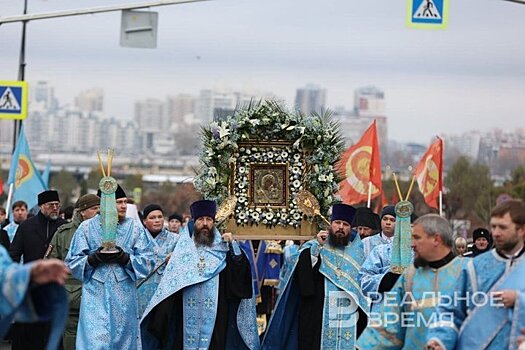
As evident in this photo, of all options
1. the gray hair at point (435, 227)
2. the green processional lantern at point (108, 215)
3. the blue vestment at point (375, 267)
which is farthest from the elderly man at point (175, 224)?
the gray hair at point (435, 227)

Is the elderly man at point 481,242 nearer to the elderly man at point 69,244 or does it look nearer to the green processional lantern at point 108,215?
the elderly man at point 69,244

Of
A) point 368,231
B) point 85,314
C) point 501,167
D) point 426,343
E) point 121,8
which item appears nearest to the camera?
point 426,343

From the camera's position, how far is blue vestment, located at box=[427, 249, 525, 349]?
827cm

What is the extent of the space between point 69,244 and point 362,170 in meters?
8.10

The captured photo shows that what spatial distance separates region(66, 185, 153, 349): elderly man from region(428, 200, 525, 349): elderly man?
5.10 metres

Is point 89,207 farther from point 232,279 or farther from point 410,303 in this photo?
point 410,303

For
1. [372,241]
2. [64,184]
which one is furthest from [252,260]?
[64,184]

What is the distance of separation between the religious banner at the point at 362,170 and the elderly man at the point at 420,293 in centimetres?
1106

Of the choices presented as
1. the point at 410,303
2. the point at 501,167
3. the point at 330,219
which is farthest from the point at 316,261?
the point at 501,167

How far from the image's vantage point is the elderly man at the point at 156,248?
14227 millimetres

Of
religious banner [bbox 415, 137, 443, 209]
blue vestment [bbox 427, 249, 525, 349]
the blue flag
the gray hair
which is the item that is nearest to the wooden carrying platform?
religious banner [bbox 415, 137, 443, 209]

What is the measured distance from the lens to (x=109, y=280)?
13.0 m

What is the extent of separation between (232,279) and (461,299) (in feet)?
17.3

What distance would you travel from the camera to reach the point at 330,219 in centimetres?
1351
